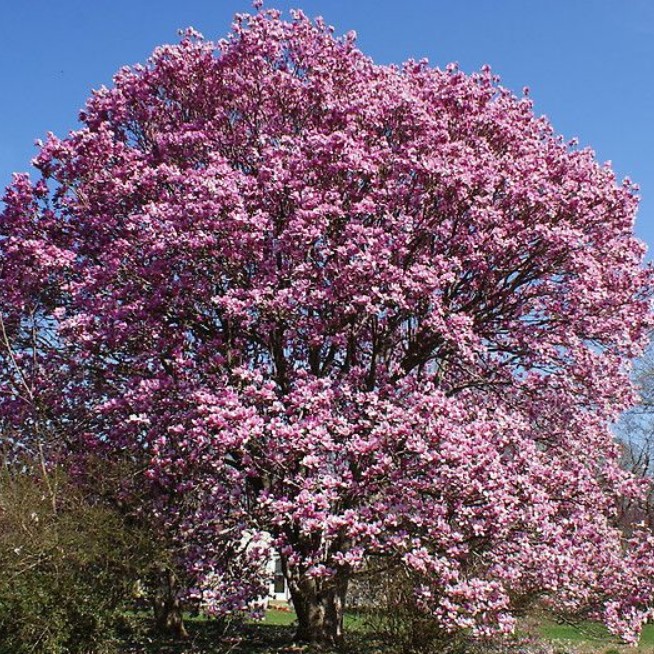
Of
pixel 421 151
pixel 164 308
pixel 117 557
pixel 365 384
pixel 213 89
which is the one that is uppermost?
pixel 213 89

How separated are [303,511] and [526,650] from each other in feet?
26.4

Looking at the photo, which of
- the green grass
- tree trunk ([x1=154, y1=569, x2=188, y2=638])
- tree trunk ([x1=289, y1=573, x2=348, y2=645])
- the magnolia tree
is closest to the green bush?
the magnolia tree

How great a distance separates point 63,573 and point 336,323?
6008 mm

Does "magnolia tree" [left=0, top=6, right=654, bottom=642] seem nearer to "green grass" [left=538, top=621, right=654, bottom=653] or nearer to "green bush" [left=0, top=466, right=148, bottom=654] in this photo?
"green bush" [left=0, top=466, right=148, bottom=654]

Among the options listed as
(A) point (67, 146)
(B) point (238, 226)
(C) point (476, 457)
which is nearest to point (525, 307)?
(C) point (476, 457)

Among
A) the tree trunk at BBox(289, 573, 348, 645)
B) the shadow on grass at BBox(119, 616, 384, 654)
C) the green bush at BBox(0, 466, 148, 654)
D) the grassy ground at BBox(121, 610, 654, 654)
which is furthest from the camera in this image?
the tree trunk at BBox(289, 573, 348, 645)

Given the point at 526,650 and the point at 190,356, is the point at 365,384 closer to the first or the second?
the point at 190,356

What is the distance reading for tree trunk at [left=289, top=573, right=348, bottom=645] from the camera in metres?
14.5

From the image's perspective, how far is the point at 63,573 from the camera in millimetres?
12250

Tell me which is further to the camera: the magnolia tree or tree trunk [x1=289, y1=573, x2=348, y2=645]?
tree trunk [x1=289, y1=573, x2=348, y2=645]

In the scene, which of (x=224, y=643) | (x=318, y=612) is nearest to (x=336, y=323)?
(x=318, y=612)

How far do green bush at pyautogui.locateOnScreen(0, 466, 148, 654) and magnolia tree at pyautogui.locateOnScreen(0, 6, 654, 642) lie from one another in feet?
3.59

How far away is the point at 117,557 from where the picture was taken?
495 inches

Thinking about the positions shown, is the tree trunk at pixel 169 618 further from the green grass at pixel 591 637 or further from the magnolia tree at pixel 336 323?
the green grass at pixel 591 637
